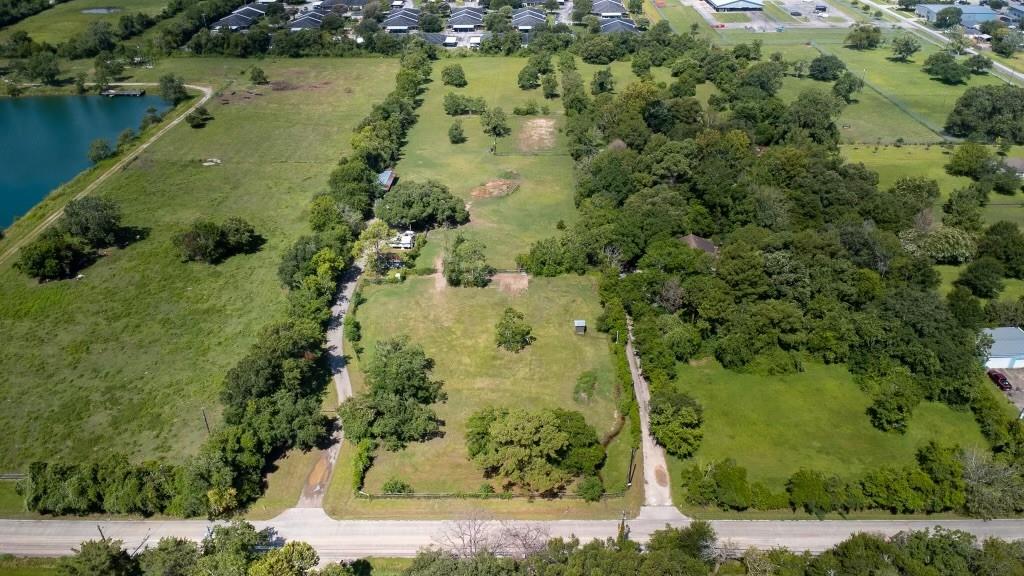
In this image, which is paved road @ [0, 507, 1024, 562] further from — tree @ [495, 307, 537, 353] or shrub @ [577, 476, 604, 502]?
tree @ [495, 307, 537, 353]

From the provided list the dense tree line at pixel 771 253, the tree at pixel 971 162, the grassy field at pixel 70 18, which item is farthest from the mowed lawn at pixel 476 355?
the grassy field at pixel 70 18

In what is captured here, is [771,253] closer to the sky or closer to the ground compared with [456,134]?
closer to the ground

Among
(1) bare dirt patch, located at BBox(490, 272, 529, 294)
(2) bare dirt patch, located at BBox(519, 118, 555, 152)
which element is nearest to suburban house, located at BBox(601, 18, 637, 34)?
(2) bare dirt patch, located at BBox(519, 118, 555, 152)

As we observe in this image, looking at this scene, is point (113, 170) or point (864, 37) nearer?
point (113, 170)

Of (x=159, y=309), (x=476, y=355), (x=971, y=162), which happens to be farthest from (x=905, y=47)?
(x=159, y=309)

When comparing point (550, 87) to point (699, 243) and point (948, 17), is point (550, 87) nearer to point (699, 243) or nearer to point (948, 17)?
point (699, 243)
